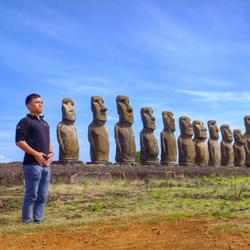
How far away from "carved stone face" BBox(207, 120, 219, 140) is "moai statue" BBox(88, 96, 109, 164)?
30.7ft

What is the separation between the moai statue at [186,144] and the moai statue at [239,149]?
5009 mm

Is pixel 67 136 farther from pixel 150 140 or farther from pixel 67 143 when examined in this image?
pixel 150 140

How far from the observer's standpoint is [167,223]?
239 inches

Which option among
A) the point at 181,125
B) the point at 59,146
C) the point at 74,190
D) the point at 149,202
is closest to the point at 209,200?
the point at 149,202

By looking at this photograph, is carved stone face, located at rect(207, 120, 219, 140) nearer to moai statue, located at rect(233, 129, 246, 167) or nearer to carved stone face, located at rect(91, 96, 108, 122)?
moai statue, located at rect(233, 129, 246, 167)

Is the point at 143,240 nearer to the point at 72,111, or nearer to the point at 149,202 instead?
the point at 149,202

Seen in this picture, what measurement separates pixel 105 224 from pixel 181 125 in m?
19.3

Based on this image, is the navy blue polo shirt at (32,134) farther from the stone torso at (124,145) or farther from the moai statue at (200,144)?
the moai statue at (200,144)

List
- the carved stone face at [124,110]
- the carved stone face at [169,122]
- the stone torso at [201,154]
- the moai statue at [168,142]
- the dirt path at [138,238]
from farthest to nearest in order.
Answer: the stone torso at [201,154], the carved stone face at [169,122], the moai statue at [168,142], the carved stone face at [124,110], the dirt path at [138,238]

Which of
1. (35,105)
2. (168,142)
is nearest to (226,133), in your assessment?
(168,142)

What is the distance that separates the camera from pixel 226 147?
93.3 ft

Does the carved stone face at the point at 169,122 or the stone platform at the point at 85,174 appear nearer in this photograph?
the stone platform at the point at 85,174

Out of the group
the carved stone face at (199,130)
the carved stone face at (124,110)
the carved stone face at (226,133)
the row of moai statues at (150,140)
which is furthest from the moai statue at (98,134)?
the carved stone face at (226,133)

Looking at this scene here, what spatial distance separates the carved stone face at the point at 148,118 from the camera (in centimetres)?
2244
